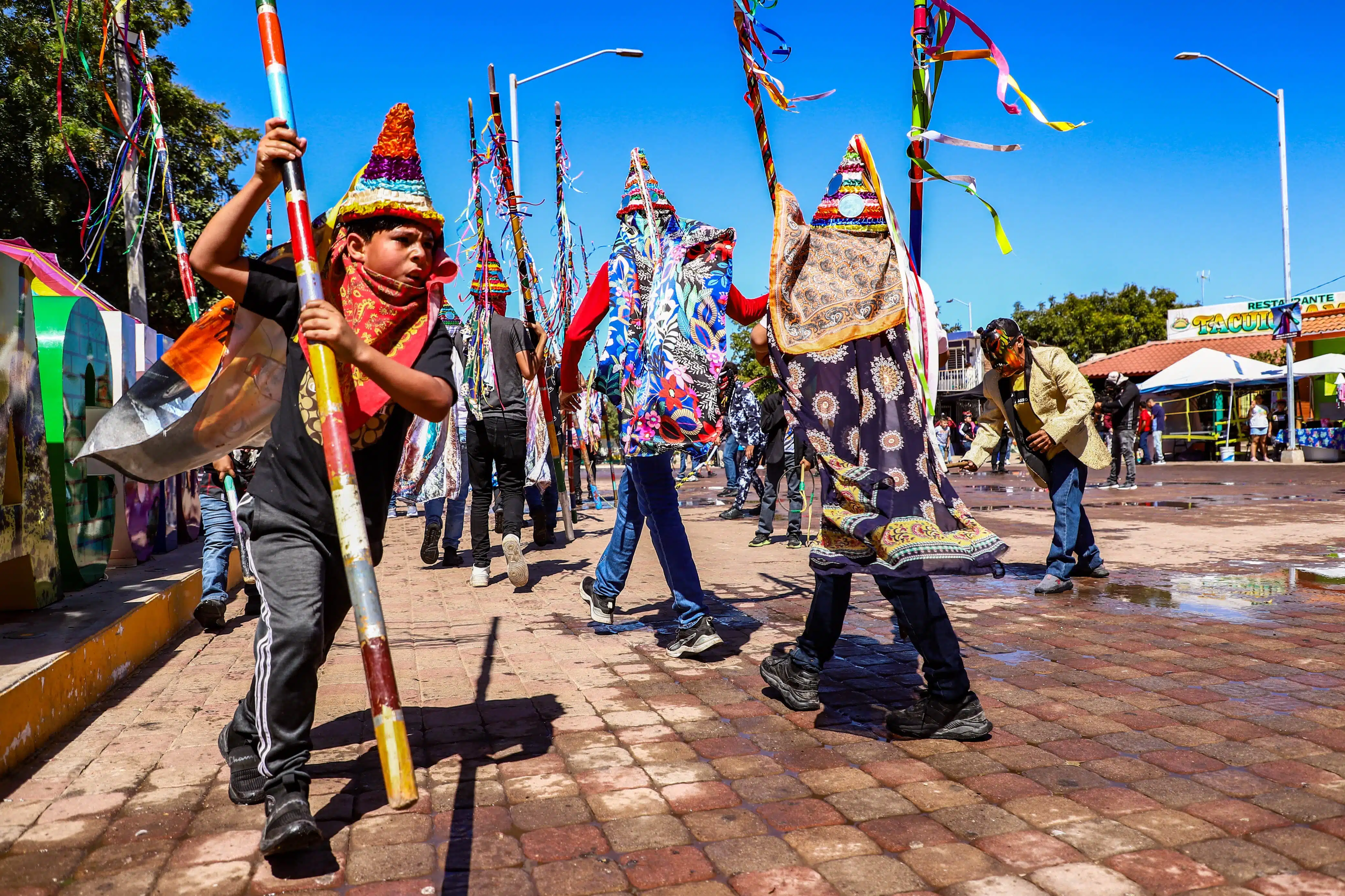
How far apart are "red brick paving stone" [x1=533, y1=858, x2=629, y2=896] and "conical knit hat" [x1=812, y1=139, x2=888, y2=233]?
255 cm

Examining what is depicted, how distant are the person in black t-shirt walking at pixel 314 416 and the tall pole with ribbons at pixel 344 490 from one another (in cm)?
22

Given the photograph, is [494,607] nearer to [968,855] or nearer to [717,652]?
[717,652]

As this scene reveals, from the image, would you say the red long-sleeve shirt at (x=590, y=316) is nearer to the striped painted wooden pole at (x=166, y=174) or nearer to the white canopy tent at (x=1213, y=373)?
the striped painted wooden pole at (x=166, y=174)

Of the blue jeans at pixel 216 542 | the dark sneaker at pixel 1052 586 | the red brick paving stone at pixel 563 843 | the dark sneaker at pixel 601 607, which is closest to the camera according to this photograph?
the red brick paving stone at pixel 563 843

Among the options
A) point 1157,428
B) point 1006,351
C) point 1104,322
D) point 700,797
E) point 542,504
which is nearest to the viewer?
point 700,797

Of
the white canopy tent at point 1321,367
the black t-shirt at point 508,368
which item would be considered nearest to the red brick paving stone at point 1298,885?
the black t-shirt at point 508,368

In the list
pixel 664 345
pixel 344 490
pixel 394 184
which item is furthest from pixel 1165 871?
pixel 664 345

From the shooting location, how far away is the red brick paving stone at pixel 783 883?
7.72 ft

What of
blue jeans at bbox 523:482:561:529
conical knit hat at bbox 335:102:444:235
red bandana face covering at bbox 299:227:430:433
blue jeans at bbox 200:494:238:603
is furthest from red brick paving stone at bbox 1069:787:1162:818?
blue jeans at bbox 523:482:561:529

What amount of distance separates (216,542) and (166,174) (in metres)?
2.23

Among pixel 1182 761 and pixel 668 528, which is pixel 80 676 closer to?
pixel 668 528

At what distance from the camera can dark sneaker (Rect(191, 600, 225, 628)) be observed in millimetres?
5633

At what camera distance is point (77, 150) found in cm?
1599

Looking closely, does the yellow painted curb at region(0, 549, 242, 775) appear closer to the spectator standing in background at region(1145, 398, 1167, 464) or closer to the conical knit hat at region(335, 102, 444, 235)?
the conical knit hat at region(335, 102, 444, 235)
